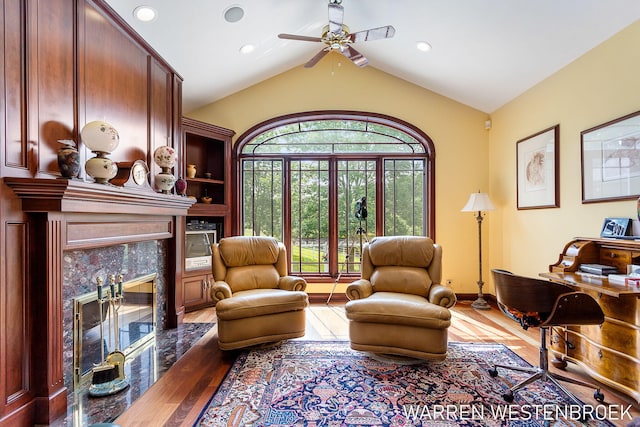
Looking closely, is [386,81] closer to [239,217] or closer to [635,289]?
[239,217]

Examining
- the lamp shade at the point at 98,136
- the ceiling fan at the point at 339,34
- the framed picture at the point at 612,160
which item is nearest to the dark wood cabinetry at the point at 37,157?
the lamp shade at the point at 98,136

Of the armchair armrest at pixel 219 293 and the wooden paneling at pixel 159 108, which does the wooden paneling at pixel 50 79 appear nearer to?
the wooden paneling at pixel 159 108

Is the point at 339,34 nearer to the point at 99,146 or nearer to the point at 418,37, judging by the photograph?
the point at 418,37

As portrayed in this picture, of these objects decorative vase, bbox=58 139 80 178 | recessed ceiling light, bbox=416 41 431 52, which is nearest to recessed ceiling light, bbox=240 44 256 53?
recessed ceiling light, bbox=416 41 431 52

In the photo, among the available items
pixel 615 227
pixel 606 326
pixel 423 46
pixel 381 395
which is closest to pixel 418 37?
pixel 423 46

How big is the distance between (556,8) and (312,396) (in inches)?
139

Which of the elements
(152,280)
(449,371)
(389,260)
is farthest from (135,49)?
(449,371)

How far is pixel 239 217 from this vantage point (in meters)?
4.88

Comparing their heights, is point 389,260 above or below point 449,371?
above

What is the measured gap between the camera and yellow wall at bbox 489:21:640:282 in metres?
2.71

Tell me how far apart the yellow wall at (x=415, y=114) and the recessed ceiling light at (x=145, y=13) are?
198 centimetres

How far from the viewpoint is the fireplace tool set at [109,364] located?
2300 millimetres

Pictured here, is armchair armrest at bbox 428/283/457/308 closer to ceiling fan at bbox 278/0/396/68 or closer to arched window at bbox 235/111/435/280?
arched window at bbox 235/111/435/280

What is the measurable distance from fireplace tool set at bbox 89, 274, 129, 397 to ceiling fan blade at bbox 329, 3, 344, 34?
9.04ft
